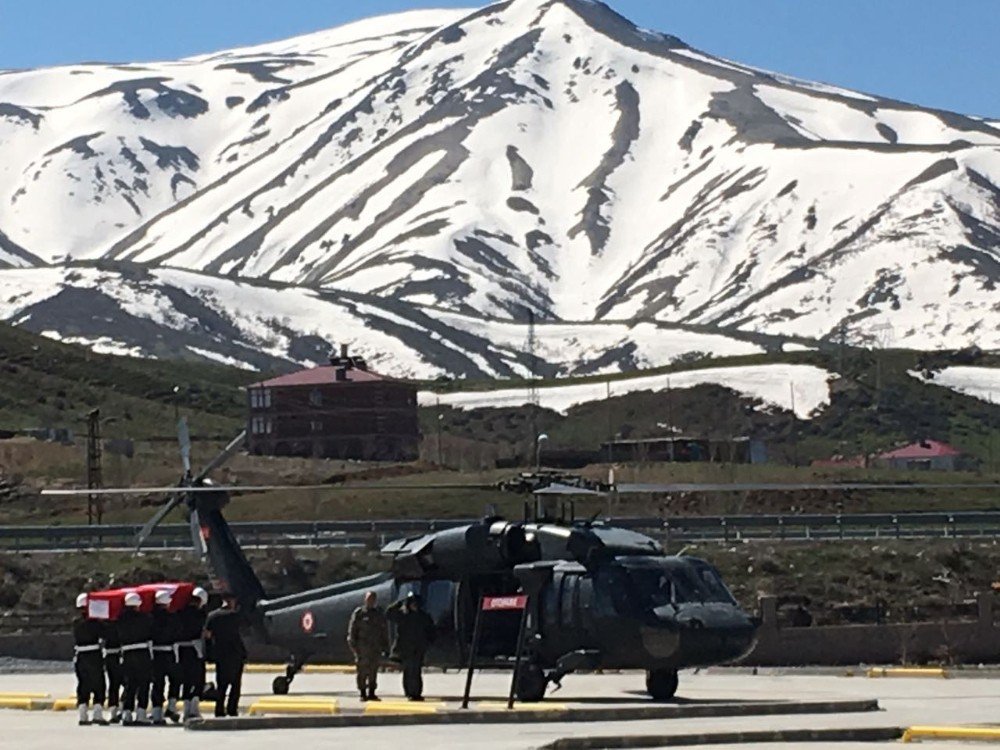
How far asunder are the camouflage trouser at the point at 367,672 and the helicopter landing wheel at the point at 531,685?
242cm

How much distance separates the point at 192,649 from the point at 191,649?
2 cm

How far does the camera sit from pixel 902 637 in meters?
47.1

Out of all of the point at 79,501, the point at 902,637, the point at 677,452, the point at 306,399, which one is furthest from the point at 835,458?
the point at 902,637

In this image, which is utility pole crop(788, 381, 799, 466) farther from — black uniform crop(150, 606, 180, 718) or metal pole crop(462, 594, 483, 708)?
black uniform crop(150, 606, 180, 718)

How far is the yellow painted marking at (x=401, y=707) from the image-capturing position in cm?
2923

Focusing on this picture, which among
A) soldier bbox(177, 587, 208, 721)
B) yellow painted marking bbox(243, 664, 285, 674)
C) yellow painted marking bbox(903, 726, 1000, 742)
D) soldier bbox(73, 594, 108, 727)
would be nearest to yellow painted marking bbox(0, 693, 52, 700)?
soldier bbox(73, 594, 108, 727)

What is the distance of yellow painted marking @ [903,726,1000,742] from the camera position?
970 inches

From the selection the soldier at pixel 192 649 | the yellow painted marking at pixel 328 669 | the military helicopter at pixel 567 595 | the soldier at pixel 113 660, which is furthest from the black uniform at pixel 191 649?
the yellow painted marking at pixel 328 669

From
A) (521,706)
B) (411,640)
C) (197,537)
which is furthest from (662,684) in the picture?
(197,537)

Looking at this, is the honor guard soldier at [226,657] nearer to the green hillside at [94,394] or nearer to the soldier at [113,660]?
the soldier at [113,660]

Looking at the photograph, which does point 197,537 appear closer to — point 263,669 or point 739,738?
point 263,669

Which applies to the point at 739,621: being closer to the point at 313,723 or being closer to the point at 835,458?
the point at 313,723

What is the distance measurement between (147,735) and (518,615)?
7.02 m

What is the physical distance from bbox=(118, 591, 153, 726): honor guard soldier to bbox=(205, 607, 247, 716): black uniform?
91cm
